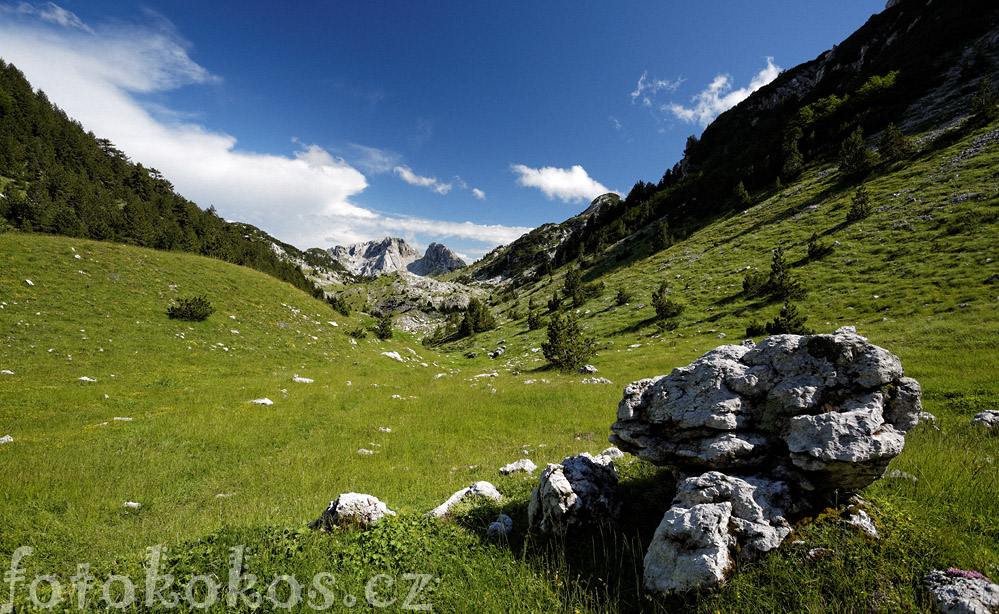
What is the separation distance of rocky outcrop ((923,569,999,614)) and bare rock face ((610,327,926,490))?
115 centimetres

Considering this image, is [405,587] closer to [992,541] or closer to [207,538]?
[207,538]

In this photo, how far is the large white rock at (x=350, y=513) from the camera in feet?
17.7

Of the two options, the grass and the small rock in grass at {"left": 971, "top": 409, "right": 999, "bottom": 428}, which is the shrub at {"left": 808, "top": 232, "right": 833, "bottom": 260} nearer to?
the grass

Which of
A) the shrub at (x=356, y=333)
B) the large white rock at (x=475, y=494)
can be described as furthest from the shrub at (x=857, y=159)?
the shrub at (x=356, y=333)

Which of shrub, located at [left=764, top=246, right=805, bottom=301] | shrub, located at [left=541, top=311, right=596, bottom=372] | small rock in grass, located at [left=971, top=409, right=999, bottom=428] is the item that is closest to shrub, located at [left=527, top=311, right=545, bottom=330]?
shrub, located at [left=541, top=311, right=596, bottom=372]

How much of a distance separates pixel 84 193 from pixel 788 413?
92059 millimetres

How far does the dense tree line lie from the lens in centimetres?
3805

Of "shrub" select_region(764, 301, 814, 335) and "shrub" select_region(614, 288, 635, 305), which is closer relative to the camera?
"shrub" select_region(764, 301, 814, 335)

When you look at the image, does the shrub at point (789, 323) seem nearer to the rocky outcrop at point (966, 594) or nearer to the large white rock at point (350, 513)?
the rocky outcrop at point (966, 594)

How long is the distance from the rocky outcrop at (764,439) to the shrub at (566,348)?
61.4ft

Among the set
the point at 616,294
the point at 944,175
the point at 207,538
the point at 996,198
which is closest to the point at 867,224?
the point at 996,198

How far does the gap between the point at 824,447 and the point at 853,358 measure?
1.61 m

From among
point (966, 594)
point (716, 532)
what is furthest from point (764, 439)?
point (966, 594)

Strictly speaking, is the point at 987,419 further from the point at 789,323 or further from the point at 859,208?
the point at 859,208
